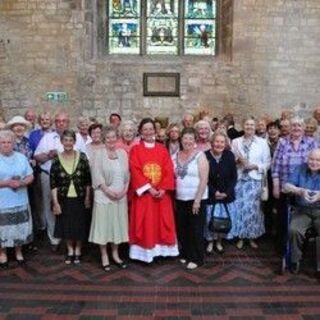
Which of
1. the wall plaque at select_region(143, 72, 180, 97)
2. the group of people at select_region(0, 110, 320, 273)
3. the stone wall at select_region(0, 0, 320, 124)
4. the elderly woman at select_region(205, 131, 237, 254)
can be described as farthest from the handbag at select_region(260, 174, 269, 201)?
the wall plaque at select_region(143, 72, 180, 97)

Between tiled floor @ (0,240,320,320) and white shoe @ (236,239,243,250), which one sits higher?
white shoe @ (236,239,243,250)

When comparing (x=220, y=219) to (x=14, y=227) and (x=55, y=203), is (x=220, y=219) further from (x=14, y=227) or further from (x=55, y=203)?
(x=14, y=227)

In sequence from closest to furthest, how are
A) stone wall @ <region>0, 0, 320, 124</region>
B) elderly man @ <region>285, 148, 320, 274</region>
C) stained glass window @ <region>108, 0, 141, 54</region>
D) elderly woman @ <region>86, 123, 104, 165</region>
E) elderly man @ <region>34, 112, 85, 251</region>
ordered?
1. elderly man @ <region>285, 148, 320, 274</region>
2. elderly woman @ <region>86, 123, 104, 165</region>
3. elderly man @ <region>34, 112, 85, 251</region>
4. stone wall @ <region>0, 0, 320, 124</region>
5. stained glass window @ <region>108, 0, 141, 54</region>

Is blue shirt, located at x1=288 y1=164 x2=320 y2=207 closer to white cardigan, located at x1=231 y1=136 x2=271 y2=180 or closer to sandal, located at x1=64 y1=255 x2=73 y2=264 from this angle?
white cardigan, located at x1=231 y1=136 x2=271 y2=180

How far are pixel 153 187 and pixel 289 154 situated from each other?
1.54 meters

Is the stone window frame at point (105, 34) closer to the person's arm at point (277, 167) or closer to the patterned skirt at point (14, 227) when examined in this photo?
the person's arm at point (277, 167)

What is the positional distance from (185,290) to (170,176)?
1.21 meters

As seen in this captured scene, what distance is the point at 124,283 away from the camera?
5.30 metres

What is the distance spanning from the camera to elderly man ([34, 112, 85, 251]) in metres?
6.32

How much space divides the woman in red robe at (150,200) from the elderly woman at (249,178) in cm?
91

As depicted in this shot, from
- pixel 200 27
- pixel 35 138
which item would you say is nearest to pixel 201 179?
pixel 35 138

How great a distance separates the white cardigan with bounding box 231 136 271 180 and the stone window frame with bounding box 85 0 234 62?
4853 millimetres

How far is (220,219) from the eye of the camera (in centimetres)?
594

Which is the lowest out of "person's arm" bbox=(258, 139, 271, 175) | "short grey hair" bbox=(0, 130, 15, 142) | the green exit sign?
"person's arm" bbox=(258, 139, 271, 175)
